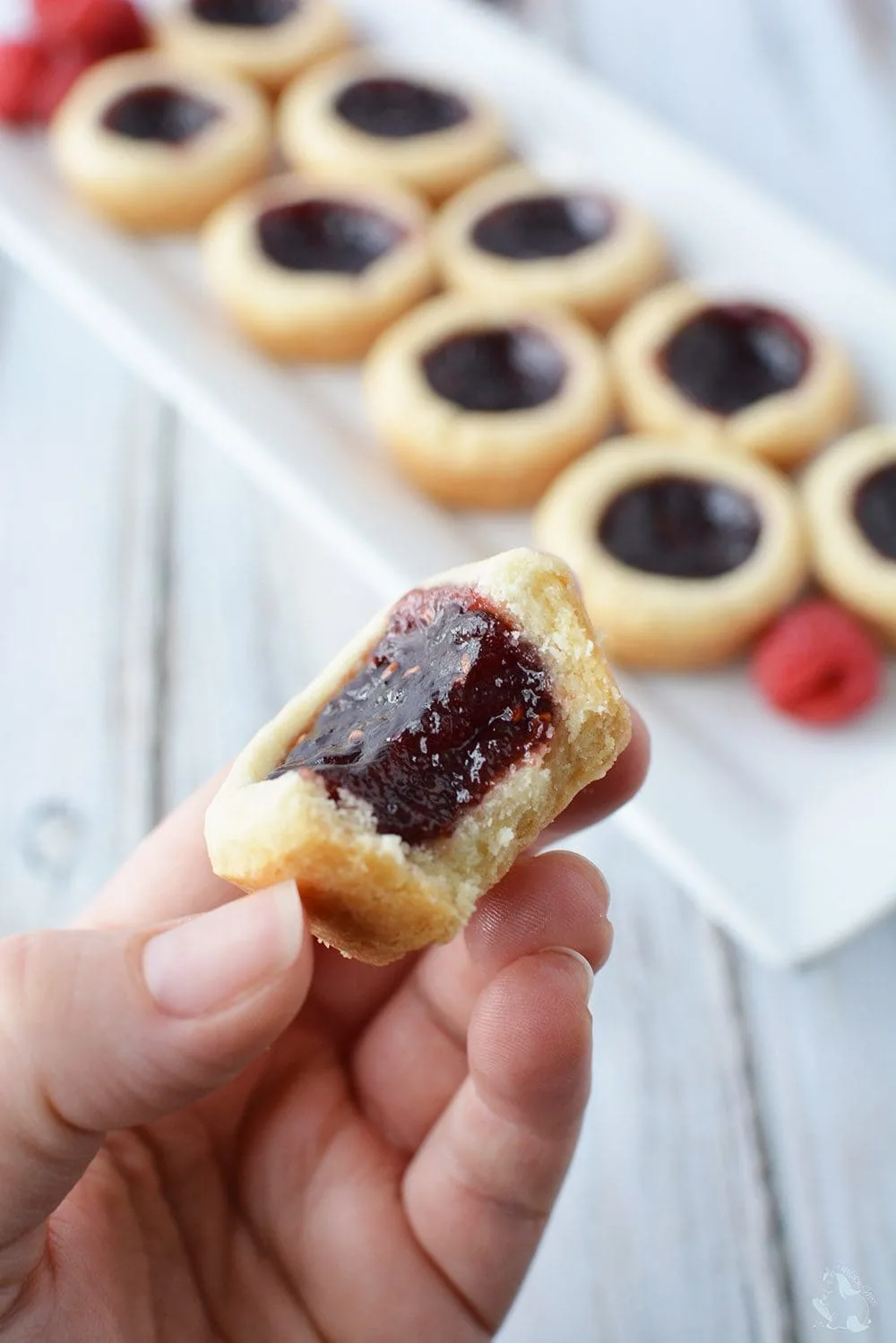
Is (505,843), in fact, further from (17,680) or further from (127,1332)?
(17,680)

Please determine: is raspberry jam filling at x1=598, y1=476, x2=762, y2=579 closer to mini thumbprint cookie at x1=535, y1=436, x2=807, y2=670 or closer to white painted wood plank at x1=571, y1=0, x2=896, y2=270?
mini thumbprint cookie at x1=535, y1=436, x2=807, y2=670

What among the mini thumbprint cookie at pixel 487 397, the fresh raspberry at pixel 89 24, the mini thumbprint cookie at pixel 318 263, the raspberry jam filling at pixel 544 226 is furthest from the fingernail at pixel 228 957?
the fresh raspberry at pixel 89 24

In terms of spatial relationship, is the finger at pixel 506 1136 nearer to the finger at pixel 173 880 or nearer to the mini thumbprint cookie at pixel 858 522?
the finger at pixel 173 880

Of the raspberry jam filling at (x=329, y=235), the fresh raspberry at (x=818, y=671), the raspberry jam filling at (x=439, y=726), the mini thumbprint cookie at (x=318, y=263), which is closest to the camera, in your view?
the raspberry jam filling at (x=439, y=726)

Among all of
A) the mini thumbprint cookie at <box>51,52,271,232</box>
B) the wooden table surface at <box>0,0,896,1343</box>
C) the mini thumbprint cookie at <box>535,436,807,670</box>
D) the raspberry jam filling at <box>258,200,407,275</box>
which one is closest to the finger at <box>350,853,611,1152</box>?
the wooden table surface at <box>0,0,896,1343</box>

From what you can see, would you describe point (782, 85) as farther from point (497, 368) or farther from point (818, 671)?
point (818, 671)

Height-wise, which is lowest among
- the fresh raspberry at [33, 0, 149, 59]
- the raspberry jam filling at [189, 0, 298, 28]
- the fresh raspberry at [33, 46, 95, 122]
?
the fresh raspberry at [33, 46, 95, 122]

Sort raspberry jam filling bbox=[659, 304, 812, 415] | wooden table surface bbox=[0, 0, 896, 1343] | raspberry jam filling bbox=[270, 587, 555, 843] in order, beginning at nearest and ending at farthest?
1. raspberry jam filling bbox=[270, 587, 555, 843]
2. wooden table surface bbox=[0, 0, 896, 1343]
3. raspberry jam filling bbox=[659, 304, 812, 415]
